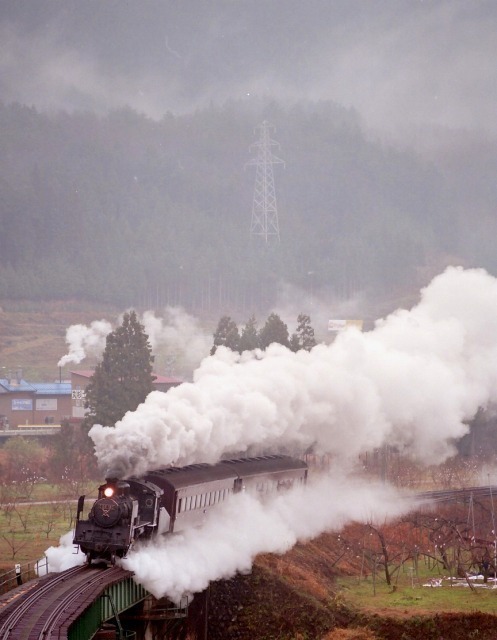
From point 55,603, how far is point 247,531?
18.2 metres

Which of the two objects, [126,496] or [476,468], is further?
[476,468]

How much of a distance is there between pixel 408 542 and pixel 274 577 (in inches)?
669

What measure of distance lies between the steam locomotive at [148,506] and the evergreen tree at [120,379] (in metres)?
47.4

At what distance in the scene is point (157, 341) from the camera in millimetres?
187750

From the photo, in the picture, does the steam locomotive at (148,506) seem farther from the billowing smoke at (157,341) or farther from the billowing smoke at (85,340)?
the billowing smoke at (85,340)

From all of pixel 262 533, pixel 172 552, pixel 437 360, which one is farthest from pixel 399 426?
pixel 172 552

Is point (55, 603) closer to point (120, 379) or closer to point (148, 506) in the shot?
point (148, 506)

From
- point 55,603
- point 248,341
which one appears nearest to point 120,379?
point 248,341

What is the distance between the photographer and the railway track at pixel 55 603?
3034cm

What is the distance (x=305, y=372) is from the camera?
215 ft

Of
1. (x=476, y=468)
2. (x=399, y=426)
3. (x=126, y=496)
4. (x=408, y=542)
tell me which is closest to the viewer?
(x=126, y=496)

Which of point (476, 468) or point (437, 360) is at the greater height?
point (437, 360)

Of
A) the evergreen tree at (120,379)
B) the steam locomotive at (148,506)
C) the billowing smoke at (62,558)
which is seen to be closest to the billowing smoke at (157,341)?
the evergreen tree at (120,379)

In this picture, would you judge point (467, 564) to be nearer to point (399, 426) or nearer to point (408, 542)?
point (408, 542)
